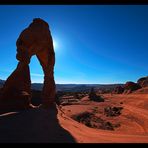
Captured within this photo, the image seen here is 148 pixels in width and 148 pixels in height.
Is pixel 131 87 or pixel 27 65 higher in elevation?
pixel 131 87

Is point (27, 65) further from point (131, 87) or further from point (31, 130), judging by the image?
point (131, 87)

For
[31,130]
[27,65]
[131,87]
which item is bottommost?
[31,130]

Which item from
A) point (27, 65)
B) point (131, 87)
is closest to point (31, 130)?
point (27, 65)

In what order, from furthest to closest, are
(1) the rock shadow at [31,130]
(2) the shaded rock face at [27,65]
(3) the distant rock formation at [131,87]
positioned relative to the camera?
(3) the distant rock formation at [131,87] → (2) the shaded rock face at [27,65] → (1) the rock shadow at [31,130]

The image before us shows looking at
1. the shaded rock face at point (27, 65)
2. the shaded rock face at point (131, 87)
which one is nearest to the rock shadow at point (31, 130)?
the shaded rock face at point (27, 65)

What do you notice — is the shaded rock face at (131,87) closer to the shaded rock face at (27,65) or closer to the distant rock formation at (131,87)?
the distant rock formation at (131,87)

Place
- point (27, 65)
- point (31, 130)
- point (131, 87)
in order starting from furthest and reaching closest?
point (131, 87) < point (27, 65) < point (31, 130)

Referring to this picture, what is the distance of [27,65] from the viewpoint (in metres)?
19.9

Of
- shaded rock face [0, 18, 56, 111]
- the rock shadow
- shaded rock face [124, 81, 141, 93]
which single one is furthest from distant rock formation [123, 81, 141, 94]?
the rock shadow

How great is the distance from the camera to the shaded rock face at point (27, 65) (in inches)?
696

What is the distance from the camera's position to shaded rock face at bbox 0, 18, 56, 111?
1767 cm
